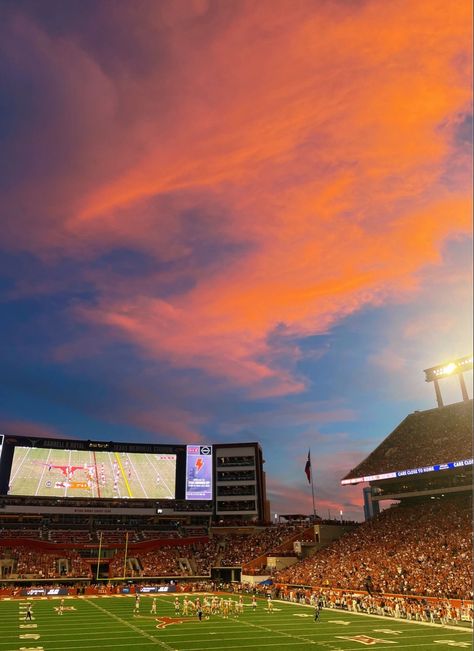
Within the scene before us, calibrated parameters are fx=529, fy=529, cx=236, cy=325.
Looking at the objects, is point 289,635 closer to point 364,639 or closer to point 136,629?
point 364,639

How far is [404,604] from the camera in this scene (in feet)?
118

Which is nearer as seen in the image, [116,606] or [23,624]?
[23,624]

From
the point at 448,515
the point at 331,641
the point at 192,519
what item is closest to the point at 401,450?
the point at 448,515

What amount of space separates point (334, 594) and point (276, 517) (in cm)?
4189

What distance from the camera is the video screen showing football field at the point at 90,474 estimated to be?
226 feet

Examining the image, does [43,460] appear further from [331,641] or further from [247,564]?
[331,641]

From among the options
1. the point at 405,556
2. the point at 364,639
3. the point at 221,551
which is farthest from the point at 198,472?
the point at 364,639

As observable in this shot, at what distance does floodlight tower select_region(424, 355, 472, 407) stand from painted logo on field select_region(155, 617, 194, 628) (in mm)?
44548

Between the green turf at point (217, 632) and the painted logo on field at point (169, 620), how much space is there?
314 millimetres

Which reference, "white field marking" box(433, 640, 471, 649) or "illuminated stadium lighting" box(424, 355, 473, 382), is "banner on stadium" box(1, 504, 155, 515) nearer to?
"illuminated stadium lighting" box(424, 355, 473, 382)

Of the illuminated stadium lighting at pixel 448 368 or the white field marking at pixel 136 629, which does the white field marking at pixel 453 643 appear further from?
the illuminated stadium lighting at pixel 448 368

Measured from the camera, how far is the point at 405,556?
4538 cm

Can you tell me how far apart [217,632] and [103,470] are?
4687 cm

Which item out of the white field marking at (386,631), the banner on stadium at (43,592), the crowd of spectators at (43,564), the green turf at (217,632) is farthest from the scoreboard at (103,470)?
the white field marking at (386,631)
